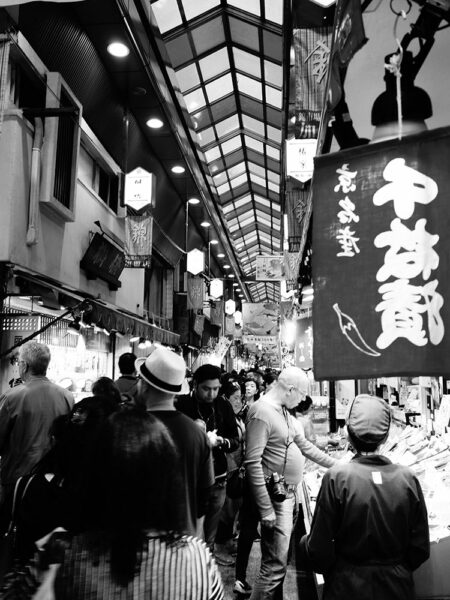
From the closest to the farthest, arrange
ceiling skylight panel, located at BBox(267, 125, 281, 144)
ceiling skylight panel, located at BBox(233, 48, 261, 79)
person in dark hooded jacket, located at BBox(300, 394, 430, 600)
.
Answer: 1. person in dark hooded jacket, located at BBox(300, 394, 430, 600)
2. ceiling skylight panel, located at BBox(233, 48, 261, 79)
3. ceiling skylight panel, located at BBox(267, 125, 281, 144)

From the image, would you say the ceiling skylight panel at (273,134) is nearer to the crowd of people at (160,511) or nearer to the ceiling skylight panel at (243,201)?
the ceiling skylight panel at (243,201)

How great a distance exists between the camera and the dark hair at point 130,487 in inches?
95.8

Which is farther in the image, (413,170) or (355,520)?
(355,520)

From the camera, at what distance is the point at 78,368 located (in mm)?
10258

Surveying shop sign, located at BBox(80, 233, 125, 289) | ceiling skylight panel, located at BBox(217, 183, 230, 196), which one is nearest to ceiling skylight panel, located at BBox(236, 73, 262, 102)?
shop sign, located at BBox(80, 233, 125, 289)

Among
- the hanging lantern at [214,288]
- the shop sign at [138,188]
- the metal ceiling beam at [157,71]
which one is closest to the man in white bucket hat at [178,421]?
the metal ceiling beam at [157,71]

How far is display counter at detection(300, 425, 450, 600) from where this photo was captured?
338 cm

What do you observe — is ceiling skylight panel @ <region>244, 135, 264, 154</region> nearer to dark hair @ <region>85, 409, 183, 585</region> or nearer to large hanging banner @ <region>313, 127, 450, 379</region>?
large hanging banner @ <region>313, 127, 450, 379</region>

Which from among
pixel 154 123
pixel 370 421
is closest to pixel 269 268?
pixel 154 123

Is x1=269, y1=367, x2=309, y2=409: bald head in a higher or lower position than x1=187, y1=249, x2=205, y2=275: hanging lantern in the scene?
lower

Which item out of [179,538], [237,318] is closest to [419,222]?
[179,538]

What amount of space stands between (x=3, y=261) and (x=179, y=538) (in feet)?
18.1

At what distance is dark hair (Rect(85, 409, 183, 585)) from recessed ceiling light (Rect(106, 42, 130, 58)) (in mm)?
8185

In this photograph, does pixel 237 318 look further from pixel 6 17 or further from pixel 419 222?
pixel 419 222
